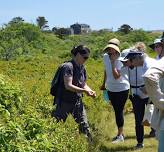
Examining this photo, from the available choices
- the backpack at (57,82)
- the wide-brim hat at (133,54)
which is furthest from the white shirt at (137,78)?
the backpack at (57,82)

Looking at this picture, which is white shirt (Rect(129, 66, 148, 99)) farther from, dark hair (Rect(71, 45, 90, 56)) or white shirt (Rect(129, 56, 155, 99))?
dark hair (Rect(71, 45, 90, 56))

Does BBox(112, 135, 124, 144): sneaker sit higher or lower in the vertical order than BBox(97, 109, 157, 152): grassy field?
higher

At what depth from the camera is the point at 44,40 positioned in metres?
64.6

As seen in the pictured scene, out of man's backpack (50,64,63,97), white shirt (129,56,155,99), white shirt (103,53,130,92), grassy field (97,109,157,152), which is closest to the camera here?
man's backpack (50,64,63,97)

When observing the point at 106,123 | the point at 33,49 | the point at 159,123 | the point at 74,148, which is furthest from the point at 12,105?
the point at 33,49

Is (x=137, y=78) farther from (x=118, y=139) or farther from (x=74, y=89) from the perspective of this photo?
(x=74, y=89)

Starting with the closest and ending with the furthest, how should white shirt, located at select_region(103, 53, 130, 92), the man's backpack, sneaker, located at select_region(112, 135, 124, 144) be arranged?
the man's backpack < white shirt, located at select_region(103, 53, 130, 92) < sneaker, located at select_region(112, 135, 124, 144)

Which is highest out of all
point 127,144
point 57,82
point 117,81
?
point 57,82

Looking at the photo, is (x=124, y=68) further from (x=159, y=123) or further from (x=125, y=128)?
(x=159, y=123)

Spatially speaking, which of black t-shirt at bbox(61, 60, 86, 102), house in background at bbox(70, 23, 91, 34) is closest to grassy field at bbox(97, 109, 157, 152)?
black t-shirt at bbox(61, 60, 86, 102)

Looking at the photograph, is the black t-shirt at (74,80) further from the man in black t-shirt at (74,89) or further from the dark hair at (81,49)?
the dark hair at (81,49)

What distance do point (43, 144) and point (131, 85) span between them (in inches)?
157

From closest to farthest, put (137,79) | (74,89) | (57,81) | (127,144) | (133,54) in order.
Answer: (74,89)
(57,81)
(133,54)
(137,79)
(127,144)

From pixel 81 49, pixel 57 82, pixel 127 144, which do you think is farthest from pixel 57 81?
pixel 127 144
